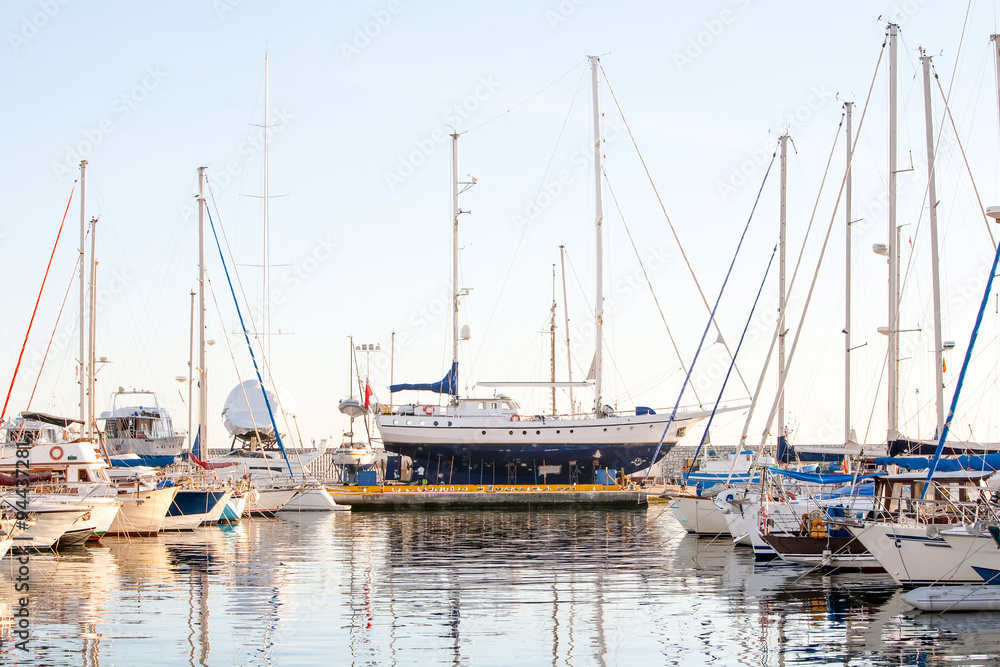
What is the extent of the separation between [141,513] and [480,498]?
18544 mm

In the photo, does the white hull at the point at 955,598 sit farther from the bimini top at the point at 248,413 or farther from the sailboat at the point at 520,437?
the bimini top at the point at 248,413

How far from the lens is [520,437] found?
176 feet

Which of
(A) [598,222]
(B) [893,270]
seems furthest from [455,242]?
(B) [893,270]

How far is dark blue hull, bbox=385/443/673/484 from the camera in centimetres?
5350

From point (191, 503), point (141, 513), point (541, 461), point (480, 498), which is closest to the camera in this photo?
point (141, 513)

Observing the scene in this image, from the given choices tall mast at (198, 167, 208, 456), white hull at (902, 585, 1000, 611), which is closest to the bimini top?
tall mast at (198, 167, 208, 456)

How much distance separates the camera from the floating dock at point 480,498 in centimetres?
4591

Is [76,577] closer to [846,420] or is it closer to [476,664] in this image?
[476,664]

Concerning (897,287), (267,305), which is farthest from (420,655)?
(267,305)

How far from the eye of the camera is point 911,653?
13.7 metres

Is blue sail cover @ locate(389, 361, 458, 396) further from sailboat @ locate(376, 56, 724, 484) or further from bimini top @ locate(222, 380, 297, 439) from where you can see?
bimini top @ locate(222, 380, 297, 439)

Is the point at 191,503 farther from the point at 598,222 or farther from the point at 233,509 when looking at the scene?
the point at 598,222

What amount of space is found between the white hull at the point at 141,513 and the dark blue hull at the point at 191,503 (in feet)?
6.24

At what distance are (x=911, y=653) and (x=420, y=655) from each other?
21.0 feet
